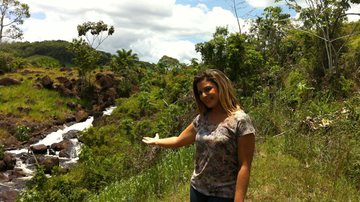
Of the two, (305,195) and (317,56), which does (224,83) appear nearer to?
(305,195)

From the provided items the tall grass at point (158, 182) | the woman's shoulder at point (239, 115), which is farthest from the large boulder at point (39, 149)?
the woman's shoulder at point (239, 115)

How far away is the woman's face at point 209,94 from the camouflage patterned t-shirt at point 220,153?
142mm

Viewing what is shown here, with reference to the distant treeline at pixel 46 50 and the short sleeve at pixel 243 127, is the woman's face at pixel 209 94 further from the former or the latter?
the distant treeline at pixel 46 50

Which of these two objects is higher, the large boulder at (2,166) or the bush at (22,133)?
the bush at (22,133)

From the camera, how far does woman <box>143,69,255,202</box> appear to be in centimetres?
278

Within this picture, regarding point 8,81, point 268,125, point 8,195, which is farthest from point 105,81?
point 268,125

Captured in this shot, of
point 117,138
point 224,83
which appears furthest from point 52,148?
point 224,83

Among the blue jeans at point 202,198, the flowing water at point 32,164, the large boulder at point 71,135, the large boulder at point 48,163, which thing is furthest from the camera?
the large boulder at point 71,135

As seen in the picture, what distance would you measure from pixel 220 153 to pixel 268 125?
5673mm

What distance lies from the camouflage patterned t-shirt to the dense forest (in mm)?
2432

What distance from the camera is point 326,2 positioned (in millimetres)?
14336

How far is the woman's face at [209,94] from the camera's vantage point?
2.97 meters

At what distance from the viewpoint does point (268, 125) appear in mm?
8352

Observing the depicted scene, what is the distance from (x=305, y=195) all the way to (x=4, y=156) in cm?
2101
